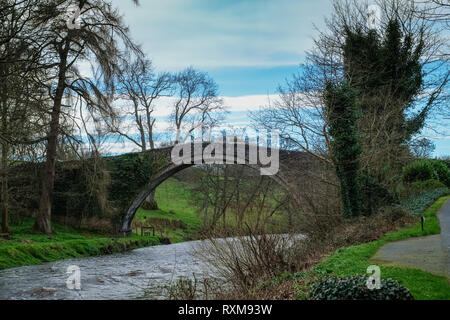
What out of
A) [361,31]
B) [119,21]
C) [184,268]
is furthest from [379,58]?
[184,268]

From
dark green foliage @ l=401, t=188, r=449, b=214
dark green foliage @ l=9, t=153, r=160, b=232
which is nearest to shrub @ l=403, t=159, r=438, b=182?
dark green foliage @ l=401, t=188, r=449, b=214

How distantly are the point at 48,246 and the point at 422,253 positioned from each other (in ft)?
40.4

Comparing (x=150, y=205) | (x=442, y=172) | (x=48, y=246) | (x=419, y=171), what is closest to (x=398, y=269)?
(x=48, y=246)

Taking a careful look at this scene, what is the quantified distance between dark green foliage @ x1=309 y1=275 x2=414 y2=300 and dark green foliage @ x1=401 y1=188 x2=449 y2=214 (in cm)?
877

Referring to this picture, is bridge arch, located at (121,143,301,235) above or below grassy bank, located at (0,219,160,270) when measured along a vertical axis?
above

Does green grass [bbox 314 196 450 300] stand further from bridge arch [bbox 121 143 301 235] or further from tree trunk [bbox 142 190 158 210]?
tree trunk [bbox 142 190 158 210]

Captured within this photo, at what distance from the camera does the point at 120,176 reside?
24.1 meters

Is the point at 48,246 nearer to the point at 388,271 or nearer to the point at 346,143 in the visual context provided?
the point at 346,143

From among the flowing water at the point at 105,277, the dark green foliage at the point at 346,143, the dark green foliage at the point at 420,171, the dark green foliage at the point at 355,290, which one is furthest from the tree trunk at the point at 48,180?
the dark green foliage at the point at 420,171

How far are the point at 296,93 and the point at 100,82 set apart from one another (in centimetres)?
754

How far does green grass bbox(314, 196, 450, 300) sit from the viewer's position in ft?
18.6
